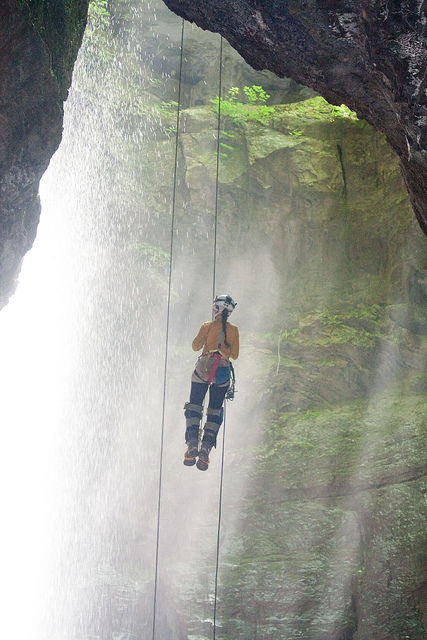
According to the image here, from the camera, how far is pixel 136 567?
8.08 metres

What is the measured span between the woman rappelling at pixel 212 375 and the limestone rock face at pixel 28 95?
2603 mm

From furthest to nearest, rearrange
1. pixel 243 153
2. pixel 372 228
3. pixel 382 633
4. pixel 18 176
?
pixel 243 153, pixel 372 228, pixel 382 633, pixel 18 176

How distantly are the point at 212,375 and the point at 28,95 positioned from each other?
352 cm

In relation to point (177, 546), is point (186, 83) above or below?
above

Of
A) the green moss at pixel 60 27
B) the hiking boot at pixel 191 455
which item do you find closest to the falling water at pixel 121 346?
the hiking boot at pixel 191 455

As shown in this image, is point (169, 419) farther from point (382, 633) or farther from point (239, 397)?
point (382, 633)

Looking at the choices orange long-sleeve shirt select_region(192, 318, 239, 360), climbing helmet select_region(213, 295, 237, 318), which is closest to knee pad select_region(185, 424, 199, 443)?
orange long-sleeve shirt select_region(192, 318, 239, 360)

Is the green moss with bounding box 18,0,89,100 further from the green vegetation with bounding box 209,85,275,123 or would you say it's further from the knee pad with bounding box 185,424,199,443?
the green vegetation with bounding box 209,85,275,123

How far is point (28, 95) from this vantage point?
18.9ft

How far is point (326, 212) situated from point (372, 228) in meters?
0.93

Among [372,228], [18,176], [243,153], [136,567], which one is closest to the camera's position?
[18,176]

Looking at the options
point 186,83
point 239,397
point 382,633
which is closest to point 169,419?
point 239,397

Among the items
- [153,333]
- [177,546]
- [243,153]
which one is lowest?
[177,546]

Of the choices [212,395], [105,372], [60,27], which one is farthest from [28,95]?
[105,372]
